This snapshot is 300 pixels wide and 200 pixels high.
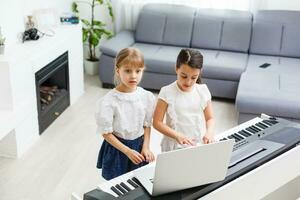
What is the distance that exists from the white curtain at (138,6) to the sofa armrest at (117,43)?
15 centimetres

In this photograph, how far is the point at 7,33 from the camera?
11.7 feet

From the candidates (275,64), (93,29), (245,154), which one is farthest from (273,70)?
(245,154)

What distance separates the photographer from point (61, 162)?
3.25 metres

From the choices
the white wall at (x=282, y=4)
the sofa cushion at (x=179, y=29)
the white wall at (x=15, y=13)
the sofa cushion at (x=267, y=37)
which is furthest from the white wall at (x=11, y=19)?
the white wall at (x=282, y=4)

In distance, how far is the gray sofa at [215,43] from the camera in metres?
4.34

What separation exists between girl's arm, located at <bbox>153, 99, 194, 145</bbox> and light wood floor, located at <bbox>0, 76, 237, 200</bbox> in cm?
103

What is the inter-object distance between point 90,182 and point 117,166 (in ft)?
2.85

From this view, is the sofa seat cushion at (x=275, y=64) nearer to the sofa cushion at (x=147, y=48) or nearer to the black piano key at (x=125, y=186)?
the sofa cushion at (x=147, y=48)

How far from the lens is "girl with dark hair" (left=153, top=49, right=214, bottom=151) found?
6.85 ft

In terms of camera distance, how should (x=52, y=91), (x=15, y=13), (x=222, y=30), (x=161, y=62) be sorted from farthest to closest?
(x=222, y=30), (x=161, y=62), (x=52, y=91), (x=15, y=13)

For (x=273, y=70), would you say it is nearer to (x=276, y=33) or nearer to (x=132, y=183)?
(x=276, y=33)

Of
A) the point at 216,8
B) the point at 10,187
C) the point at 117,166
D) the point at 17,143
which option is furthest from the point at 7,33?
the point at 216,8

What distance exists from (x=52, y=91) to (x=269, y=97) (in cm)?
197

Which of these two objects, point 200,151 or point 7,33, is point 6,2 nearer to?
point 7,33
